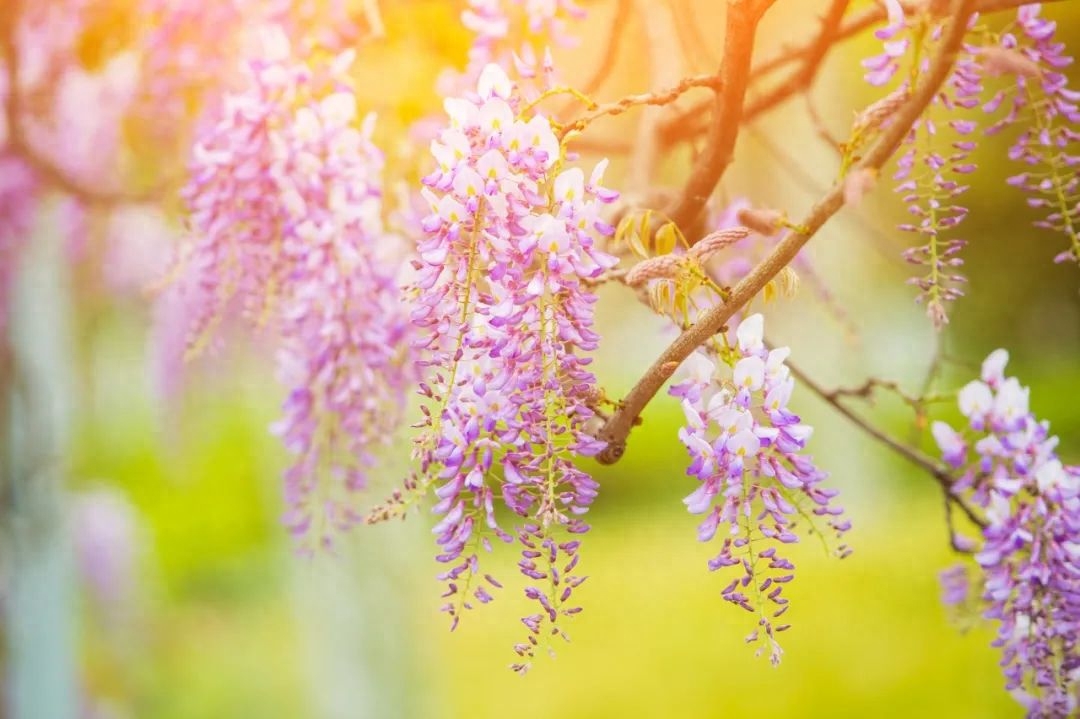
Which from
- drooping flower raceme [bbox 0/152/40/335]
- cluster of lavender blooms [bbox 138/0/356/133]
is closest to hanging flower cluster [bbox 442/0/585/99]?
cluster of lavender blooms [bbox 138/0/356/133]

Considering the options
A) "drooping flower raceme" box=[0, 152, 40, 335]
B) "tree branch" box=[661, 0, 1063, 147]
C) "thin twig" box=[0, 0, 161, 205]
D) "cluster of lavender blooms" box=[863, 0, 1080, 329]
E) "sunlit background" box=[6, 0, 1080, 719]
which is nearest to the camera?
"cluster of lavender blooms" box=[863, 0, 1080, 329]

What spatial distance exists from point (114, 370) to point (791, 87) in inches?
56.3

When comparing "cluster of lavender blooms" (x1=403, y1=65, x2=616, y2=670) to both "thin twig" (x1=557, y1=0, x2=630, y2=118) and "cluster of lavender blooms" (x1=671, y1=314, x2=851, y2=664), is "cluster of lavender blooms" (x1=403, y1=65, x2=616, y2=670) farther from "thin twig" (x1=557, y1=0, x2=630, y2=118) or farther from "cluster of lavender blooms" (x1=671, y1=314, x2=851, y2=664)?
"thin twig" (x1=557, y1=0, x2=630, y2=118)

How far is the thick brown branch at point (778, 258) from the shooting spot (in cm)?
60

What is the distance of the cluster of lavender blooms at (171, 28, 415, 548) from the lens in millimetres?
936

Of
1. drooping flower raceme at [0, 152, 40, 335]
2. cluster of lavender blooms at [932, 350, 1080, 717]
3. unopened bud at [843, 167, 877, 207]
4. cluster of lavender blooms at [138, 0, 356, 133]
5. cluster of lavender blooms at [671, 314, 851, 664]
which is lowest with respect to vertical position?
drooping flower raceme at [0, 152, 40, 335]

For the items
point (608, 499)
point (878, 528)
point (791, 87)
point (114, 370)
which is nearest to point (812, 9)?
point (791, 87)

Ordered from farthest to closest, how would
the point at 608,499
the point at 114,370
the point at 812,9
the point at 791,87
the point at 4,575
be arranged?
the point at 114,370 → the point at 4,575 → the point at 608,499 → the point at 812,9 → the point at 791,87

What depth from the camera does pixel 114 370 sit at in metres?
1.89

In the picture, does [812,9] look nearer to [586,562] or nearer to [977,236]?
[977,236]

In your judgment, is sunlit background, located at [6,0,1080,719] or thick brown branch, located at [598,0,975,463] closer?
thick brown branch, located at [598,0,975,463]

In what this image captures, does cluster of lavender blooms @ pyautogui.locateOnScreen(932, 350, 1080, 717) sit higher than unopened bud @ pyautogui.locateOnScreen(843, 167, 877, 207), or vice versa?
unopened bud @ pyautogui.locateOnScreen(843, 167, 877, 207)

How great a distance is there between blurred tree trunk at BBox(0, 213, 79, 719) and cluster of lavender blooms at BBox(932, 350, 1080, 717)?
1592 mm

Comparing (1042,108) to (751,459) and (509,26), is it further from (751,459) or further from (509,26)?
(509,26)
